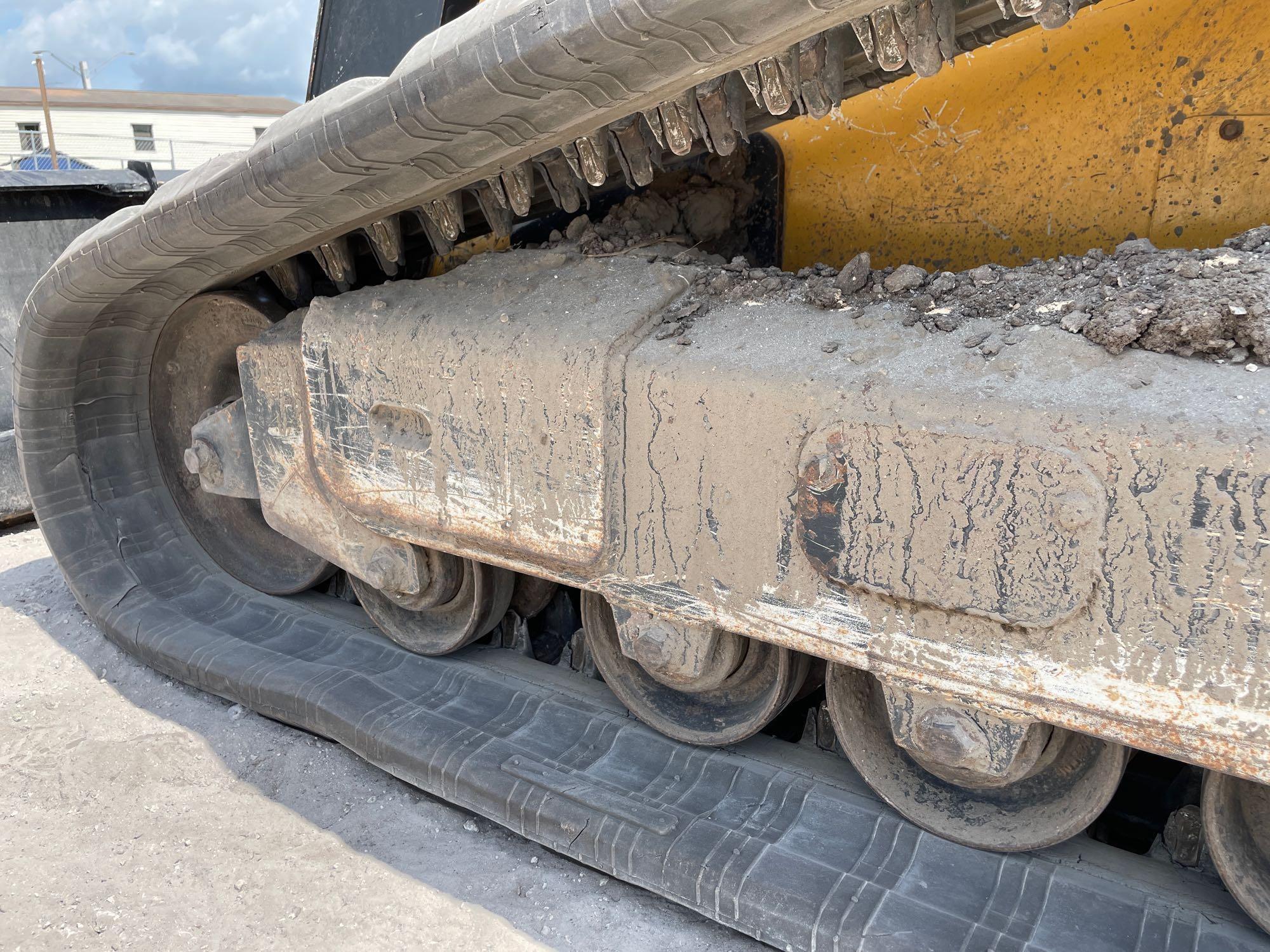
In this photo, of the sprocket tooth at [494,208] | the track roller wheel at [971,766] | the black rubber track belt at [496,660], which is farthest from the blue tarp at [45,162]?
the track roller wheel at [971,766]

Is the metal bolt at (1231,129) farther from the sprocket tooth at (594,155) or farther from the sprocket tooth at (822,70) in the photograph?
the sprocket tooth at (594,155)

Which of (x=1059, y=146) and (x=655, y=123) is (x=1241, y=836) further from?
(x=655, y=123)

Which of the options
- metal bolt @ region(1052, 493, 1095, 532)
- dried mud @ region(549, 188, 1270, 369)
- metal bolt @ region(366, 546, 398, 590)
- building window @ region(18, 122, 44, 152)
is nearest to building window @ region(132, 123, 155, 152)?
building window @ region(18, 122, 44, 152)

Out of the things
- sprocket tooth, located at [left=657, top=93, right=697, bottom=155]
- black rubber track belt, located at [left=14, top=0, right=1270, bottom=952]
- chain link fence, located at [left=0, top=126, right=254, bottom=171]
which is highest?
chain link fence, located at [left=0, top=126, right=254, bottom=171]

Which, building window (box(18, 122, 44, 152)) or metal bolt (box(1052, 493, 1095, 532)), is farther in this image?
building window (box(18, 122, 44, 152))

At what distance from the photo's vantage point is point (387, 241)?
2271mm

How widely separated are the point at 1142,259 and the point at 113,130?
105 feet

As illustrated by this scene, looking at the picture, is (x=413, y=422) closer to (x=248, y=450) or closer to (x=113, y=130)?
(x=248, y=450)

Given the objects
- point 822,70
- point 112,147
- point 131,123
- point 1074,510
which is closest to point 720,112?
point 822,70

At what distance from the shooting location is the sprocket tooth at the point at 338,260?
7.86 feet

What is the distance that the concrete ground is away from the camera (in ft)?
6.05

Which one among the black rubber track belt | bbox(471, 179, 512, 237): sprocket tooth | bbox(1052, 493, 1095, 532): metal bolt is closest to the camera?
bbox(1052, 493, 1095, 532): metal bolt

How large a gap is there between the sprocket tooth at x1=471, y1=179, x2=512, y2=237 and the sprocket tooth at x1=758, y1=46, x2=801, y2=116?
0.67 m

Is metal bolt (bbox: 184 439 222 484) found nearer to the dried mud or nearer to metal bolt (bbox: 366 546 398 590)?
metal bolt (bbox: 366 546 398 590)
